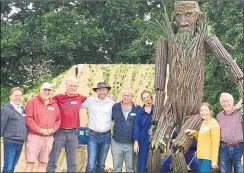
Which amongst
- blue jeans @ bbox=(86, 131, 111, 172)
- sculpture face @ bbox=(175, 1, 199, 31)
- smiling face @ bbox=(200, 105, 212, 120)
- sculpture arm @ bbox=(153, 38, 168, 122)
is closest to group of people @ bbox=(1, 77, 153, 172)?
blue jeans @ bbox=(86, 131, 111, 172)

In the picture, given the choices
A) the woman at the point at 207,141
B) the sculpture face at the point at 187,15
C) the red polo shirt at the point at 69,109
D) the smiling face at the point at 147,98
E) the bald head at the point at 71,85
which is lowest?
the woman at the point at 207,141

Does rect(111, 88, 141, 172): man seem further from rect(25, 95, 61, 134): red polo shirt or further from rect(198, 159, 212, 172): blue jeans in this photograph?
rect(198, 159, 212, 172): blue jeans

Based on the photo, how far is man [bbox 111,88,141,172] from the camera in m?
6.14

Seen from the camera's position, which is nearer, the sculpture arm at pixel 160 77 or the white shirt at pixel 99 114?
the sculpture arm at pixel 160 77

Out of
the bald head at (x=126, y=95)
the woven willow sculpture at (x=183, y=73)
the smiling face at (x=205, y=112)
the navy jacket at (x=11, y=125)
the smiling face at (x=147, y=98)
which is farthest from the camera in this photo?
the bald head at (x=126, y=95)

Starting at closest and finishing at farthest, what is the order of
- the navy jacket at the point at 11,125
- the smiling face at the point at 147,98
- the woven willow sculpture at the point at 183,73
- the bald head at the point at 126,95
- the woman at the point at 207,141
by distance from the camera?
A: the woman at the point at 207,141 → the woven willow sculpture at the point at 183,73 → the navy jacket at the point at 11,125 → the smiling face at the point at 147,98 → the bald head at the point at 126,95

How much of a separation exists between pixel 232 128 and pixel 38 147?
2203 millimetres

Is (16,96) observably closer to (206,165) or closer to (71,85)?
(71,85)

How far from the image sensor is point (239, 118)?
5.59 meters

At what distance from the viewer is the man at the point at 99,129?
244 inches

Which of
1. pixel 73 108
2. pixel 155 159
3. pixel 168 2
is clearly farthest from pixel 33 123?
pixel 168 2

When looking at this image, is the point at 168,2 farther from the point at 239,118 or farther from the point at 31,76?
the point at 239,118

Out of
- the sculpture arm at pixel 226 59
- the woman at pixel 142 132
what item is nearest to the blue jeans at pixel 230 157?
the sculpture arm at pixel 226 59

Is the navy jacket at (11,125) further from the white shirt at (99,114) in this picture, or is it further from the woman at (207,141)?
the woman at (207,141)
